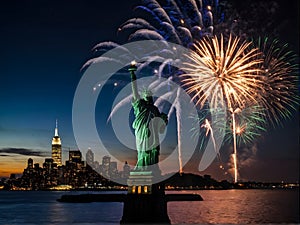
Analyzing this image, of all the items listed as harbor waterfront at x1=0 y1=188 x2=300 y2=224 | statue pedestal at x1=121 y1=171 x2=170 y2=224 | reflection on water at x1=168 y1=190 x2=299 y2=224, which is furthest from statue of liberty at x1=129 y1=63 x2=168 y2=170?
reflection on water at x1=168 y1=190 x2=299 y2=224

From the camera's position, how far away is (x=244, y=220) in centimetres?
2764

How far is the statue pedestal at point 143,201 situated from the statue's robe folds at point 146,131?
15.5 inches

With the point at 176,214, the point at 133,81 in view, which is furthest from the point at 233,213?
the point at 133,81

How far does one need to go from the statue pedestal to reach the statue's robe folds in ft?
1.29

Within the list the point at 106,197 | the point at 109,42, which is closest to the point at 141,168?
the point at 109,42

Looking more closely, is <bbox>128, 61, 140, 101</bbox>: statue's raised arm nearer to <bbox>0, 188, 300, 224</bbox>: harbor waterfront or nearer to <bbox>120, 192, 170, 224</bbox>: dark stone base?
<bbox>120, 192, 170, 224</bbox>: dark stone base

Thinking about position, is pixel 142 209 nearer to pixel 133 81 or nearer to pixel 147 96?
pixel 147 96

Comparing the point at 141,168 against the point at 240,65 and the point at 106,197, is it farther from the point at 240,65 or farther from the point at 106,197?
the point at 106,197

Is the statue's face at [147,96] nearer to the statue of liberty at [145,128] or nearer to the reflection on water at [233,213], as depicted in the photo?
the statue of liberty at [145,128]

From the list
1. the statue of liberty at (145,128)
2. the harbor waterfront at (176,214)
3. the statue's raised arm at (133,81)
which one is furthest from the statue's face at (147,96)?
the harbor waterfront at (176,214)

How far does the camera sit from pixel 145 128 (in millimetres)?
12680

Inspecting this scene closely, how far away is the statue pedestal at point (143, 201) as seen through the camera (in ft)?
39.8

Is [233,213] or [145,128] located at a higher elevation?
[145,128]

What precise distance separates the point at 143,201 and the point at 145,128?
1922 millimetres
